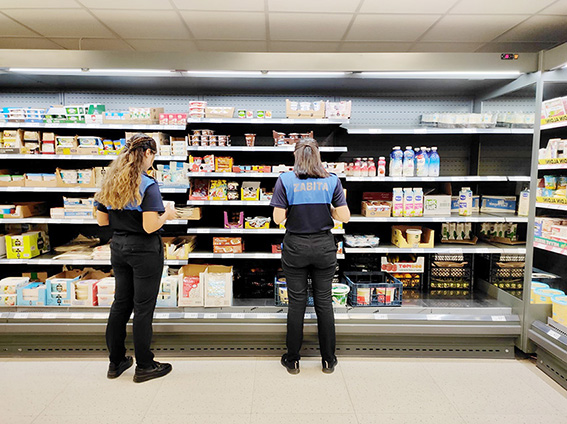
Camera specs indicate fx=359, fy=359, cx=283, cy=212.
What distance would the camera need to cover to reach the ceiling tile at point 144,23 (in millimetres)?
3268

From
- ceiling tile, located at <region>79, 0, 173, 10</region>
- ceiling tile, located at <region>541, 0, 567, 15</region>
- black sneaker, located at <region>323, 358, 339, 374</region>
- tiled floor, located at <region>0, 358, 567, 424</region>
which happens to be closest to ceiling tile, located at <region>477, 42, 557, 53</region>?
ceiling tile, located at <region>541, 0, 567, 15</region>

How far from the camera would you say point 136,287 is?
261 cm

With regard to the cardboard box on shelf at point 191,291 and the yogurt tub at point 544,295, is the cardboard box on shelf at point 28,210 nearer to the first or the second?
→ the cardboard box on shelf at point 191,291

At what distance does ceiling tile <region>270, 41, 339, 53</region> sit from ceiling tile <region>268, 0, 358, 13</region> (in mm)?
782

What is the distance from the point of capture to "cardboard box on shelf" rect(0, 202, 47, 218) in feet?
11.3

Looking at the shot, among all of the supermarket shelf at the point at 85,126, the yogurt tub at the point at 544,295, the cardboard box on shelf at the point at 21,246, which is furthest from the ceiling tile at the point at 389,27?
the cardboard box on shelf at the point at 21,246

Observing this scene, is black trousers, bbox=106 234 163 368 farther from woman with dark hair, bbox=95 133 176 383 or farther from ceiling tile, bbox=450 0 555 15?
ceiling tile, bbox=450 0 555 15

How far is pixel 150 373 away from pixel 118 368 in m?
0.28

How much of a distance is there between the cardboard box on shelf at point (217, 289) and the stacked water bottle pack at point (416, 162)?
185 cm

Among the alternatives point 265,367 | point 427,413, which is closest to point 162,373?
point 265,367

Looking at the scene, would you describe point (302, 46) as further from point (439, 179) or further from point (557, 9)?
point (557, 9)

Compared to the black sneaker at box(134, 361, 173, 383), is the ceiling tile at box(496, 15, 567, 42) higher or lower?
higher

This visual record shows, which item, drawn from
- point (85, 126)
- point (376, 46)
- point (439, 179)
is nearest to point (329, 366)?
point (439, 179)

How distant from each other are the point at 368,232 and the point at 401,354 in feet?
4.35
